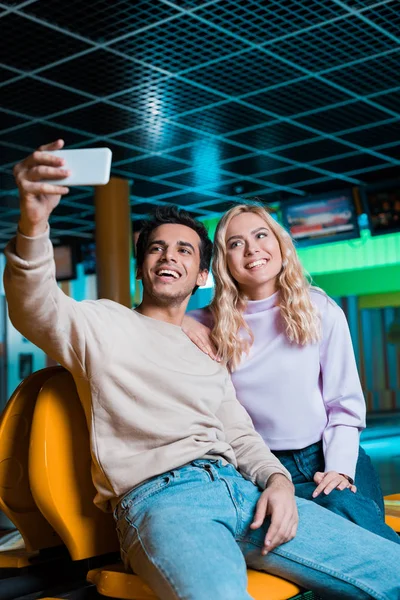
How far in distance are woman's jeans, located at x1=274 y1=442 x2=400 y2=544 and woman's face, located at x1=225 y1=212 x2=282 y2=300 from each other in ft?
1.73

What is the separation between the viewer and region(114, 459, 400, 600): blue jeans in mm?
1765

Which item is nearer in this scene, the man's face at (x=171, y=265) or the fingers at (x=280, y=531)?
the fingers at (x=280, y=531)

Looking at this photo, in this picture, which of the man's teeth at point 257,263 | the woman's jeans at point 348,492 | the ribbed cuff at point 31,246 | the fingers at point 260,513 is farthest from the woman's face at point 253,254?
the ribbed cuff at point 31,246

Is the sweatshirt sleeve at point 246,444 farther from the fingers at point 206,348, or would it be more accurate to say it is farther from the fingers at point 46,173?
the fingers at point 46,173

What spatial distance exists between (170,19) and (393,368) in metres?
8.37

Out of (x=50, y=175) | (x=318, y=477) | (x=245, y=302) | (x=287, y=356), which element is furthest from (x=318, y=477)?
(x=50, y=175)

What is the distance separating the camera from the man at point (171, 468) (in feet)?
5.77

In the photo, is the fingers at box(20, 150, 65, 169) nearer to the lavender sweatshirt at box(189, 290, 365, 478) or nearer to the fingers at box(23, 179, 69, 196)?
the fingers at box(23, 179, 69, 196)

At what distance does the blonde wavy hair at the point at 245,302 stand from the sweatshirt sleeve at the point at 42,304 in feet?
2.00

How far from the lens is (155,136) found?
288 inches

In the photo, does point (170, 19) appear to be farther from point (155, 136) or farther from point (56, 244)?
point (56, 244)

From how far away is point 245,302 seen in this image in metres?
2.63

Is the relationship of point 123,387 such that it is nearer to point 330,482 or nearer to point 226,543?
point 226,543

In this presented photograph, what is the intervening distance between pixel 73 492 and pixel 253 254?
36.6 inches
